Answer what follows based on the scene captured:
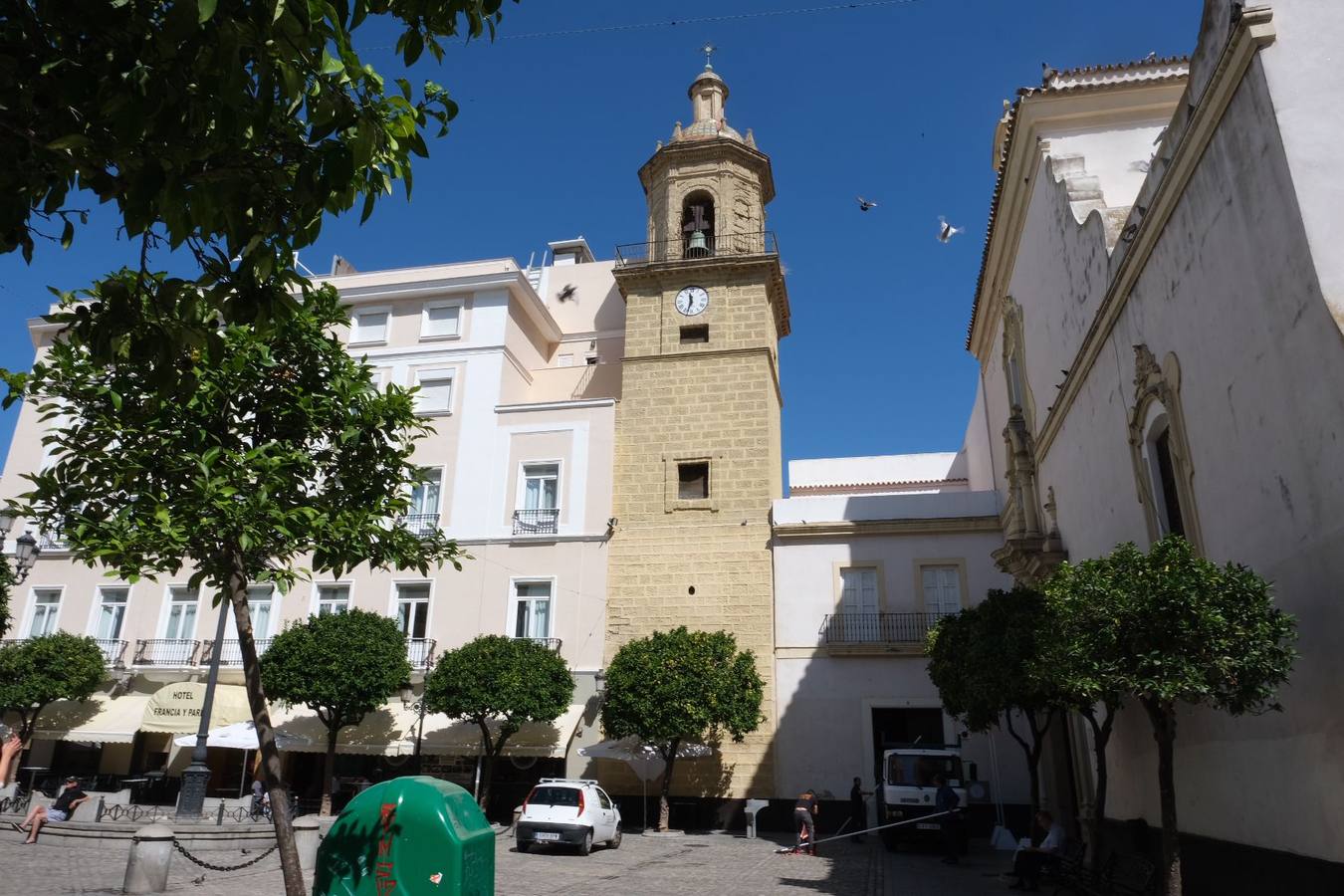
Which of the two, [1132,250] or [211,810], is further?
[211,810]

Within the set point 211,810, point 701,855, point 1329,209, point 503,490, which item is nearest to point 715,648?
point 701,855

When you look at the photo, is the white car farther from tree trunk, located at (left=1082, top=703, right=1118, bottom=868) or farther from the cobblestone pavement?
tree trunk, located at (left=1082, top=703, right=1118, bottom=868)

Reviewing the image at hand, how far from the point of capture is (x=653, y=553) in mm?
23188

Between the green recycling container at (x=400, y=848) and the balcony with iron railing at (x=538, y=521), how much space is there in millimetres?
19242

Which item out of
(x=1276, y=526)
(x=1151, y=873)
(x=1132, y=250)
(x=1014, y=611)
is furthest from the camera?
(x=1014, y=611)

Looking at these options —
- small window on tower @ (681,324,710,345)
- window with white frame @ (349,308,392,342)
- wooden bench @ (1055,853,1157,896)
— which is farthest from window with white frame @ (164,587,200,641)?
wooden bench @ (1055,853,1157,896)

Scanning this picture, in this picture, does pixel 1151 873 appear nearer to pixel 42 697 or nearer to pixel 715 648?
pixel 715 648

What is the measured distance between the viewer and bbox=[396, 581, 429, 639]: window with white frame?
76.6ft

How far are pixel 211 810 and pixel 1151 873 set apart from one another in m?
17.1

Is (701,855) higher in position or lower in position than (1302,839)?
lower

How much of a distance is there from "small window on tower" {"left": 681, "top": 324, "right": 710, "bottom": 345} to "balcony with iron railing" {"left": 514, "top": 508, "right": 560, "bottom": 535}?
19.0ft

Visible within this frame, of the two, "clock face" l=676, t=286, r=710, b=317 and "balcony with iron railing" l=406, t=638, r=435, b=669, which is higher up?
"clock face" l=676, t=286, r=710, b=317

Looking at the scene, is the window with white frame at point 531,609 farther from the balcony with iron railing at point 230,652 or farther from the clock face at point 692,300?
the clock face at point 692,300

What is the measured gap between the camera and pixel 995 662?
14.0 m
